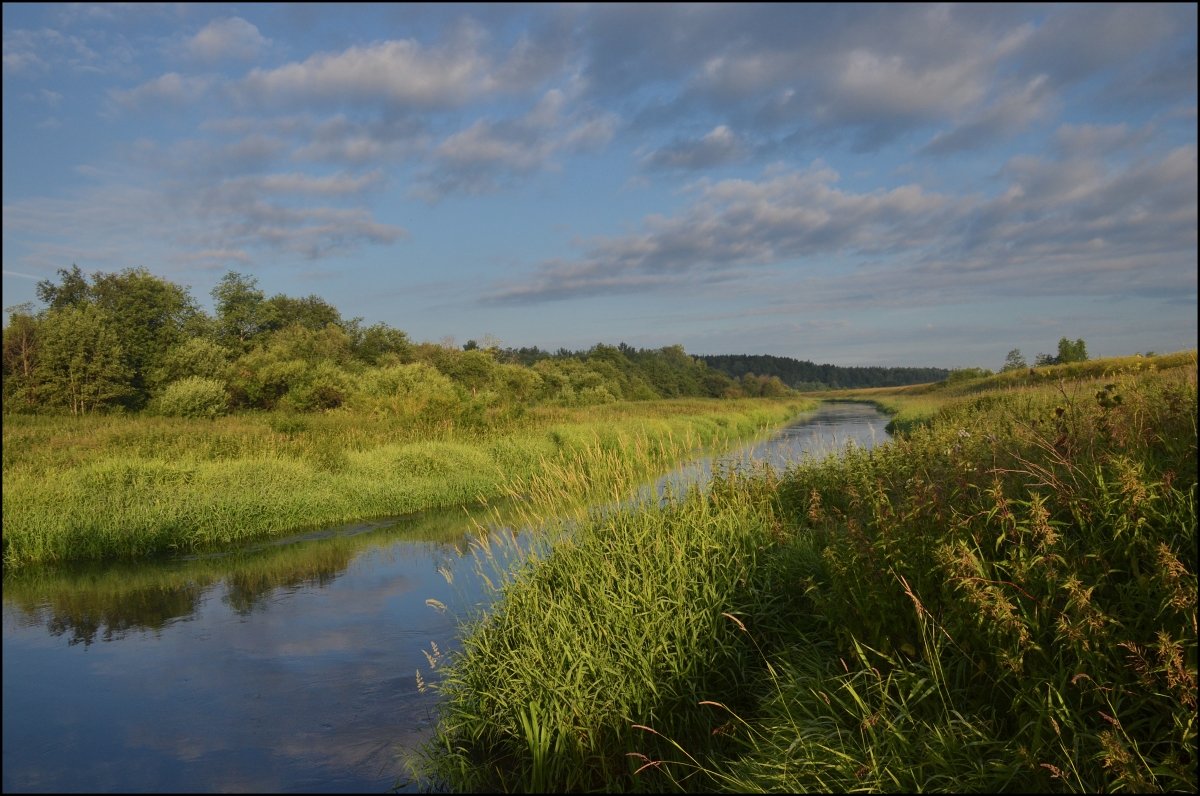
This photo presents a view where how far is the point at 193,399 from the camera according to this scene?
19562mm

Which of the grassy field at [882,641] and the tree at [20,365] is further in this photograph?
the tree at [20,365]

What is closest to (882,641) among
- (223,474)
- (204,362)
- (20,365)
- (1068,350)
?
(223,474)

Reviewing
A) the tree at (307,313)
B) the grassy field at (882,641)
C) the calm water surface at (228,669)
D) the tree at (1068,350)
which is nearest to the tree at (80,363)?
the calm water surface at (228,669)

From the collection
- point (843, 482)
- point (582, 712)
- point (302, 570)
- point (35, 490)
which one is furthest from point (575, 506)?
point (35, 490)

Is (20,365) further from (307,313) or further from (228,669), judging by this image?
(307,313)

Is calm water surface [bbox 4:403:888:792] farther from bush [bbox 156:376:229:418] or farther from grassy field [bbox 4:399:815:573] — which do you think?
bush [bbox 156:376:229:418]

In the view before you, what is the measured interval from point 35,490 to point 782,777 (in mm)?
13397

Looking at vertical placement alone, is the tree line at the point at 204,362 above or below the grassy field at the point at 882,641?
above

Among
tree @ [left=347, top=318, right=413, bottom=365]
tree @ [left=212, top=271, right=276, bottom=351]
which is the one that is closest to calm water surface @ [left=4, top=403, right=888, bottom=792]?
tree @ [left=212, top=271, right=276, bottom=351]

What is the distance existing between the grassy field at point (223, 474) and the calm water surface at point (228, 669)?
1.00 metres

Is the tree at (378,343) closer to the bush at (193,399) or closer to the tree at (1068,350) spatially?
the bush at (193,399)

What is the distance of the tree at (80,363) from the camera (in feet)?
51.8

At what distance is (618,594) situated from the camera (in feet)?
18.6

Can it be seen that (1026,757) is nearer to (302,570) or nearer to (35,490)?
(302,570)
